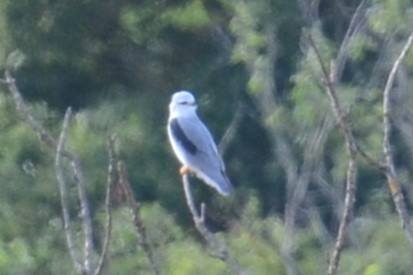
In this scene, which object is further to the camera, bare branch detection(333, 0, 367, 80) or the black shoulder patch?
bare branch detection(333, 0, 367, 80)

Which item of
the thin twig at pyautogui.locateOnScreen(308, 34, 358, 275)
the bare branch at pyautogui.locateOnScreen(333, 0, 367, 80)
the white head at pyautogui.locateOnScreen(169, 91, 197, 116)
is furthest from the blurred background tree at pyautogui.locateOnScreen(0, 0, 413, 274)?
the thin twig at pyautogui.locateOnScreen(308, 34, 358, 275)

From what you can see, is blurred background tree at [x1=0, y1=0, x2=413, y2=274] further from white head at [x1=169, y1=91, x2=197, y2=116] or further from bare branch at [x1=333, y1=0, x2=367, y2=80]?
white head at [x1=169, y1=91, x2=197, y2=116]

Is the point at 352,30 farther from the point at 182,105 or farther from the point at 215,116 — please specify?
the point at 182,105

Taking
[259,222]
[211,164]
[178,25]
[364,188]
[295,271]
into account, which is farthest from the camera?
[178,25]

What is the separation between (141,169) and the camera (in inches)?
517

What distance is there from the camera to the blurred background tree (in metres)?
10.8

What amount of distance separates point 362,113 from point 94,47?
4.15 metres

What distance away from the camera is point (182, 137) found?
8.16 m

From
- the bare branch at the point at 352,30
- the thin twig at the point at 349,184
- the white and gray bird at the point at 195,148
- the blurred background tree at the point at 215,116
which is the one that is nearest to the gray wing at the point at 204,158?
the white and gray bird at the point at 195,148

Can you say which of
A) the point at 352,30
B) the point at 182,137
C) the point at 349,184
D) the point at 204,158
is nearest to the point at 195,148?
the point at 204,158

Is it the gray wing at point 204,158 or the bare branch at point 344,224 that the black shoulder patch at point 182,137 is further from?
the bare branch at point 344,224

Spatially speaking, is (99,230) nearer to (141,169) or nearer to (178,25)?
(141,169)

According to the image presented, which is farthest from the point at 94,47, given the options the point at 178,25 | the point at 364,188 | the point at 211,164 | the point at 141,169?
the point at 211,164

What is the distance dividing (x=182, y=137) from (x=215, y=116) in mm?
5499
